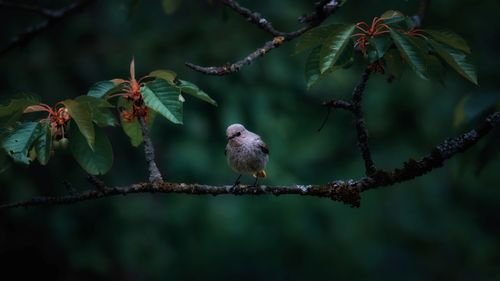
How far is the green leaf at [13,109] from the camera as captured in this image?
119 inches

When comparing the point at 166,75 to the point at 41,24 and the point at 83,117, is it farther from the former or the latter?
the point at 41,24

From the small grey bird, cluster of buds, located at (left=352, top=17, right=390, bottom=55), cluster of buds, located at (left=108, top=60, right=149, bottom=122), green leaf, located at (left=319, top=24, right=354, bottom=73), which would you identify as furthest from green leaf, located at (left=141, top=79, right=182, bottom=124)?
the small grey bird

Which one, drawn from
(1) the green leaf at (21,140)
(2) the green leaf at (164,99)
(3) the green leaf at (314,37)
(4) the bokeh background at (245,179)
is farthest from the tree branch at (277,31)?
(4) the bokeh background at (245,179)

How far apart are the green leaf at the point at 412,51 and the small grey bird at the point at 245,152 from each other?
1821mm

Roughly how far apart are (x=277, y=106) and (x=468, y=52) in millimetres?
5639

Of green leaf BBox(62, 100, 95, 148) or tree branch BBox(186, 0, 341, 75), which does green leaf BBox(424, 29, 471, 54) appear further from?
green leaf BBox(62, 100, 95, 148)

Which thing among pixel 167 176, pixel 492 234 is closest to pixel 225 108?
pixel 167 176

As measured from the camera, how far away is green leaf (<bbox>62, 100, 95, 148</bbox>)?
9.71ft

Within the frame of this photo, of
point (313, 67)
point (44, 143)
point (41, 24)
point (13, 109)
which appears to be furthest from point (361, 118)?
point (41, 24)

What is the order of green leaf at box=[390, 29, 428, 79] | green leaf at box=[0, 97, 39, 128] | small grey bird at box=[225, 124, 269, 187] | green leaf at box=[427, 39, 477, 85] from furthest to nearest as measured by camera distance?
small grey bird at box=[225, 124, 269, 187] → green leaf at box=[0, 97, 39, 128] → green leaf at box=[427, 39, 477, 85] → green leaf at box=[390, 29, 428, 79]

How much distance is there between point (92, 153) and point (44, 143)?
0.77 ft

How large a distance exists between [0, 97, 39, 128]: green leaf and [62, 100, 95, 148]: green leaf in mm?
183

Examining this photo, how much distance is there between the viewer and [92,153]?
10.5 ft

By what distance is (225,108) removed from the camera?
8.41m
